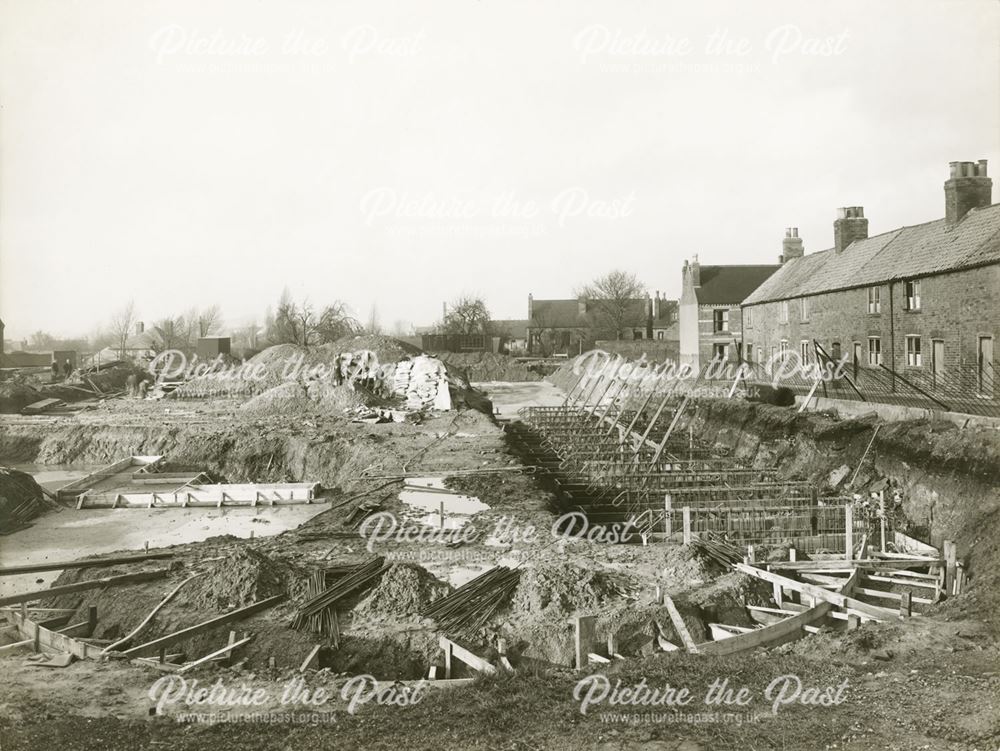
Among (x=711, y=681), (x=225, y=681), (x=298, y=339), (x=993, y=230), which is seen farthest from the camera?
(x=298, y=339)

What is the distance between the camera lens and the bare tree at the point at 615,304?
7469 cm

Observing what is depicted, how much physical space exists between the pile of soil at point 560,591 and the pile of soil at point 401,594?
1.40 m

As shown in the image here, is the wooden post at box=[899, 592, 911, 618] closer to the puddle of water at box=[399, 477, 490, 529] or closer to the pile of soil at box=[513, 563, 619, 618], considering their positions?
the pile of soil at box=[513, 563, 619, 618]

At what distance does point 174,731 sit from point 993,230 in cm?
2519

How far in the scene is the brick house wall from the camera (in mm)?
21016

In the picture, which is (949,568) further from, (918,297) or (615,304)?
(615,304)

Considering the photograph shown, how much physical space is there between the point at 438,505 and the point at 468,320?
2386 inches

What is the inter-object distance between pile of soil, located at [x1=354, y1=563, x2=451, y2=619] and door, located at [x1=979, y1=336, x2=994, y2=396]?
1774cm

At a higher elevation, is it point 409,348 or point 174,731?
point 409,348

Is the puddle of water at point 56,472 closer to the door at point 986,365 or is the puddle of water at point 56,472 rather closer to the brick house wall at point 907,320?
the door at point 986,365

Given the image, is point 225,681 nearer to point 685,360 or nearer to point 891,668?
point 891,668

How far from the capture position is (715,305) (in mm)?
47344

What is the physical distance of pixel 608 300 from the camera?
75.9 metres

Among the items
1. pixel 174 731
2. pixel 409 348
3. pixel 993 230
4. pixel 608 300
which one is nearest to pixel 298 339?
pixel 409 348
